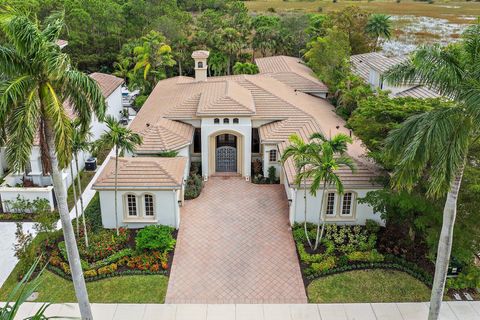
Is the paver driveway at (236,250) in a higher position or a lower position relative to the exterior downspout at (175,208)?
lower

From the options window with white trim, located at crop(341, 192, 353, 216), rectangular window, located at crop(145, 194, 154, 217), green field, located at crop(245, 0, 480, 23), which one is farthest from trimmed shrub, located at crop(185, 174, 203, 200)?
green field, located at crop(245, 0, 480, 23)

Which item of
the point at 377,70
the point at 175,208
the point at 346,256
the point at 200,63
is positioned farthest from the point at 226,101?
the point at 377,70

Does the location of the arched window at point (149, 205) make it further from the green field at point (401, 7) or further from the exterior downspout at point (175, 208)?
the green field at point (401, 7)

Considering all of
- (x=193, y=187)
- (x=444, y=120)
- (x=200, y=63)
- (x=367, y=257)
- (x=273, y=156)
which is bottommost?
(x=367, y=257)

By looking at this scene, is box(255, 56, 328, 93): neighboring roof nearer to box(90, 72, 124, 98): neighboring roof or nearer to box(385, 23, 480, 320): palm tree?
box(90, 72, 124, 98): neighboring roof

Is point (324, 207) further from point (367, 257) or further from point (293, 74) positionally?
point (293, 74)

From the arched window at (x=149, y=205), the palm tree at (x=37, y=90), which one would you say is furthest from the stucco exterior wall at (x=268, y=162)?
the palm tree at (x=37, y=90)
